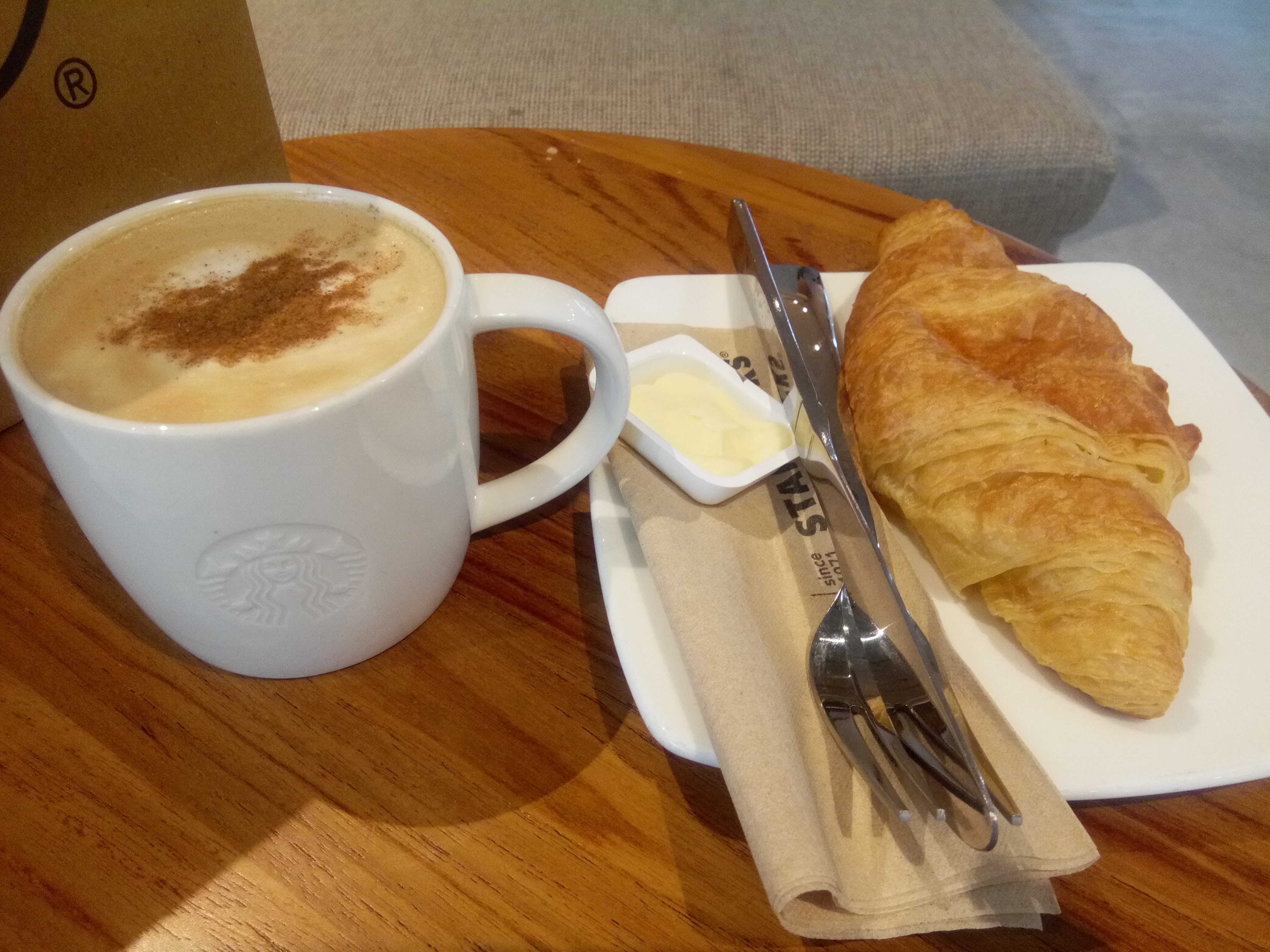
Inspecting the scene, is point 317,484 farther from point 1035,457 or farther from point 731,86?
point 731,86

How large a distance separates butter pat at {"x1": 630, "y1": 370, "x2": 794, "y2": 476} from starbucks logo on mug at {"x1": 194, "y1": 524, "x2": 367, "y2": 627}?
0.26 metres

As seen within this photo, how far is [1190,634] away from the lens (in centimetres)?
63

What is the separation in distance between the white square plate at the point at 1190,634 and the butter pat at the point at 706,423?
0.22 ft

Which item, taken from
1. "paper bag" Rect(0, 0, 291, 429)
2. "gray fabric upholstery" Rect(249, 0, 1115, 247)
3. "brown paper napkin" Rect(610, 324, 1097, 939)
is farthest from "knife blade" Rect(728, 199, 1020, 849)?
"gray fabric upholstery" Rect(249, 0, 1115, 247)

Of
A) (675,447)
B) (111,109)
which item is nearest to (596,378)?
(675,447)

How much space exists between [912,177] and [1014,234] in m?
0.34

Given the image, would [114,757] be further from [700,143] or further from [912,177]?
[912,177]

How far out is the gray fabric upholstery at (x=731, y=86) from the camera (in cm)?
149

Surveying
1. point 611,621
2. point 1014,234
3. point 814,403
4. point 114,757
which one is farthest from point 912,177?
point 114,757

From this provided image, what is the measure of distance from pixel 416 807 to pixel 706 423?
35 centimetres

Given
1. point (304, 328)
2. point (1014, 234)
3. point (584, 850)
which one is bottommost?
point (1014, 234)

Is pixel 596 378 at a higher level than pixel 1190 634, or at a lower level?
higher

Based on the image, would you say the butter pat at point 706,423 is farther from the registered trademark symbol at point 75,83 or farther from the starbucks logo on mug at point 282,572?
the registered trademark symbol at point 75,83

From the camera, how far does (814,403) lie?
70 cm
